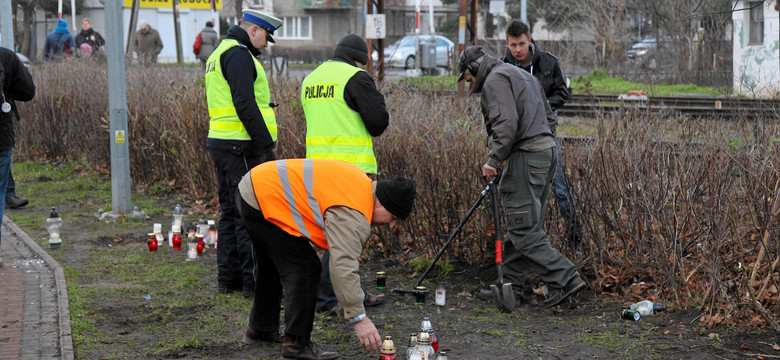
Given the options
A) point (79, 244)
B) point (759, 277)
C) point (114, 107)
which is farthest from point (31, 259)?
point (759, 277)

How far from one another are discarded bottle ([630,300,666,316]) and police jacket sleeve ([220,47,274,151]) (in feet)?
9.22

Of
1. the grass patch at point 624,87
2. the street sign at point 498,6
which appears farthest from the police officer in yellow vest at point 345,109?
the street sign at point 498,6

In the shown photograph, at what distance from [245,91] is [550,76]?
258cm

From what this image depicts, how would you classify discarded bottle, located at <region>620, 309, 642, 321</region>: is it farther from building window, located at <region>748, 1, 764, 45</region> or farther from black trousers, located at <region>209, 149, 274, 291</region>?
building window, located at <region>748, 1, 764, 45</region>

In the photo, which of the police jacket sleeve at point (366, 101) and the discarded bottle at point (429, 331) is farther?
the police jacket sleeve at point (366, 101)

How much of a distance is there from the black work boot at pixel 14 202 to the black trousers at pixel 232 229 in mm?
5176

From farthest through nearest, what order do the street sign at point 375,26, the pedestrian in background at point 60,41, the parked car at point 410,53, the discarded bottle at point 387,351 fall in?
the parked car at point 410,53, the pedestrian in background at point 60,41, the street sign at point 375,26, the discarded bottle at point 387,351

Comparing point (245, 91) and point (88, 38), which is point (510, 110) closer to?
point (245, 91)

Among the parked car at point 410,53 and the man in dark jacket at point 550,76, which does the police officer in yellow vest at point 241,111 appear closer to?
the man in dark jacket at point 550,76

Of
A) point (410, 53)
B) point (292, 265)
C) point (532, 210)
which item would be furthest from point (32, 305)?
point (410, 53)

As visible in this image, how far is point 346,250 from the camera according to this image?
4.51m

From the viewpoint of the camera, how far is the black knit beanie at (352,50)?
625cm

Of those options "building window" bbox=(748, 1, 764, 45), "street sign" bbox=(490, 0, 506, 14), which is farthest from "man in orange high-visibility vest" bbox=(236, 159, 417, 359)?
"building window" bbox=(748, 1, 764, 45)

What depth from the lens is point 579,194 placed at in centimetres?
682
